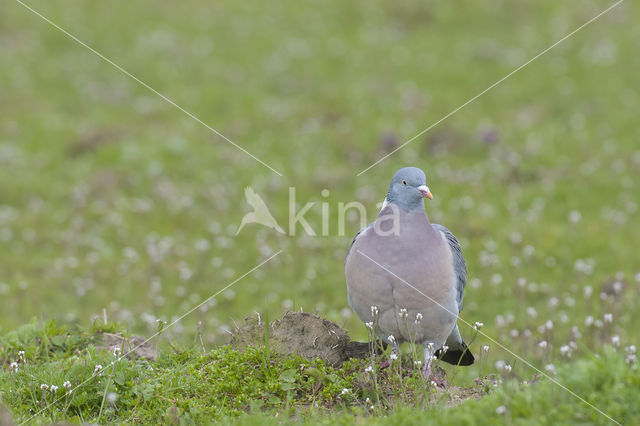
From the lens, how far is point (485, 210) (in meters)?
13.2

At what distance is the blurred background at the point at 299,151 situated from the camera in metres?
11.0

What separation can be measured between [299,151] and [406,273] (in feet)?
36.4

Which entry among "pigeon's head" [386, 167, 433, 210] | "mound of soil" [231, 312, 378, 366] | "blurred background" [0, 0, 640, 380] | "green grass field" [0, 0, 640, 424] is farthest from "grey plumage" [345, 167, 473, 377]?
"blurred background" [0, 0, 640, 380]

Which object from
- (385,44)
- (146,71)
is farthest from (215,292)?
(385,44)

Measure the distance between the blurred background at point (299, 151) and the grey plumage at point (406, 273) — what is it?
210cm

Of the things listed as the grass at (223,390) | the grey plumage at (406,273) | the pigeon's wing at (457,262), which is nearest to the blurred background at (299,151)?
the grass at (223,390)

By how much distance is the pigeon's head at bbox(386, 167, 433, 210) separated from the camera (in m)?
6.16

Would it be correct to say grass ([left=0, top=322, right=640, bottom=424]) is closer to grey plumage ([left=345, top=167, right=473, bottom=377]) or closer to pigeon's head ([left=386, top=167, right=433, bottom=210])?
grey plumage ([left=345, top=167, right=473, bottom=377])

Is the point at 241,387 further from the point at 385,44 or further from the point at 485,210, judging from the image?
the point at 385,44

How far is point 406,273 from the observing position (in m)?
5.77

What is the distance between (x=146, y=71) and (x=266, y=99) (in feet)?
14.2

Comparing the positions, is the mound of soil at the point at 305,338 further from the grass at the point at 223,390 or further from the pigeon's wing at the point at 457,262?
the pigeon's wing at the point at 457,262

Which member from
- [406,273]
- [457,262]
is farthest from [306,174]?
[406,273]

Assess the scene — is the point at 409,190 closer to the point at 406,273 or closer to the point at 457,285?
the point at 406,273
